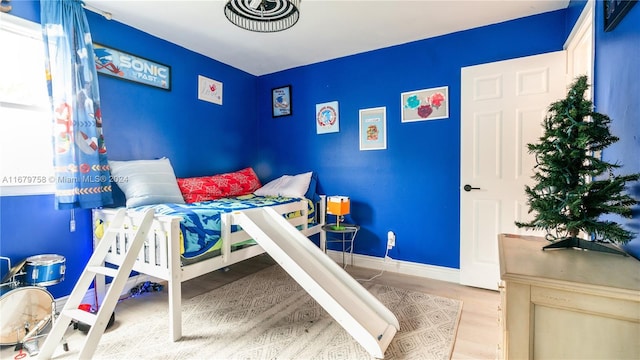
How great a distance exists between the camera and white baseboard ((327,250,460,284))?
281 cm

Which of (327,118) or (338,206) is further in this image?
(327,118)

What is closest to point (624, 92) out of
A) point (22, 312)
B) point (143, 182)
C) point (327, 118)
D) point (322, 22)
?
point (322, 22)

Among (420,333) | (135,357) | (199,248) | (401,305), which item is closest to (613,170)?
(420,333)

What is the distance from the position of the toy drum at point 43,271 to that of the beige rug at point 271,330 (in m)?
0.50

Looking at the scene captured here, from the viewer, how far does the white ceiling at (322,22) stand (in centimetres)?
227

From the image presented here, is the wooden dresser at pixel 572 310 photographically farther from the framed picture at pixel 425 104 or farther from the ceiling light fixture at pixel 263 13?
the framed picture at pixel 425 104

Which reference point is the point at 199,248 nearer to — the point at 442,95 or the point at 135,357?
the point at 135,357

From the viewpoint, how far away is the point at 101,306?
1541 mm

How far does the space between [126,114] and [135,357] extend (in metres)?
1.93

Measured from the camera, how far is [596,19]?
1551mm

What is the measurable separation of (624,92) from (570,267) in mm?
768

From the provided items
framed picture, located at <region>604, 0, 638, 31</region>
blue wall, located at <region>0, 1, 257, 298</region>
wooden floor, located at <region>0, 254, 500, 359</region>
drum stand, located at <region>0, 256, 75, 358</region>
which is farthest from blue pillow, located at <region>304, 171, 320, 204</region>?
framed picture, located at <region>604, 0, 638, 31</region>

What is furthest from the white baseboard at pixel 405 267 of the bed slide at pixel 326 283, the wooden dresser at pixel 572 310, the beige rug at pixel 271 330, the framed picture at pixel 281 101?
the wooden dresser at pixel 572 310

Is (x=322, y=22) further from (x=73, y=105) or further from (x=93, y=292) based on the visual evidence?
(x=93, y=292)
